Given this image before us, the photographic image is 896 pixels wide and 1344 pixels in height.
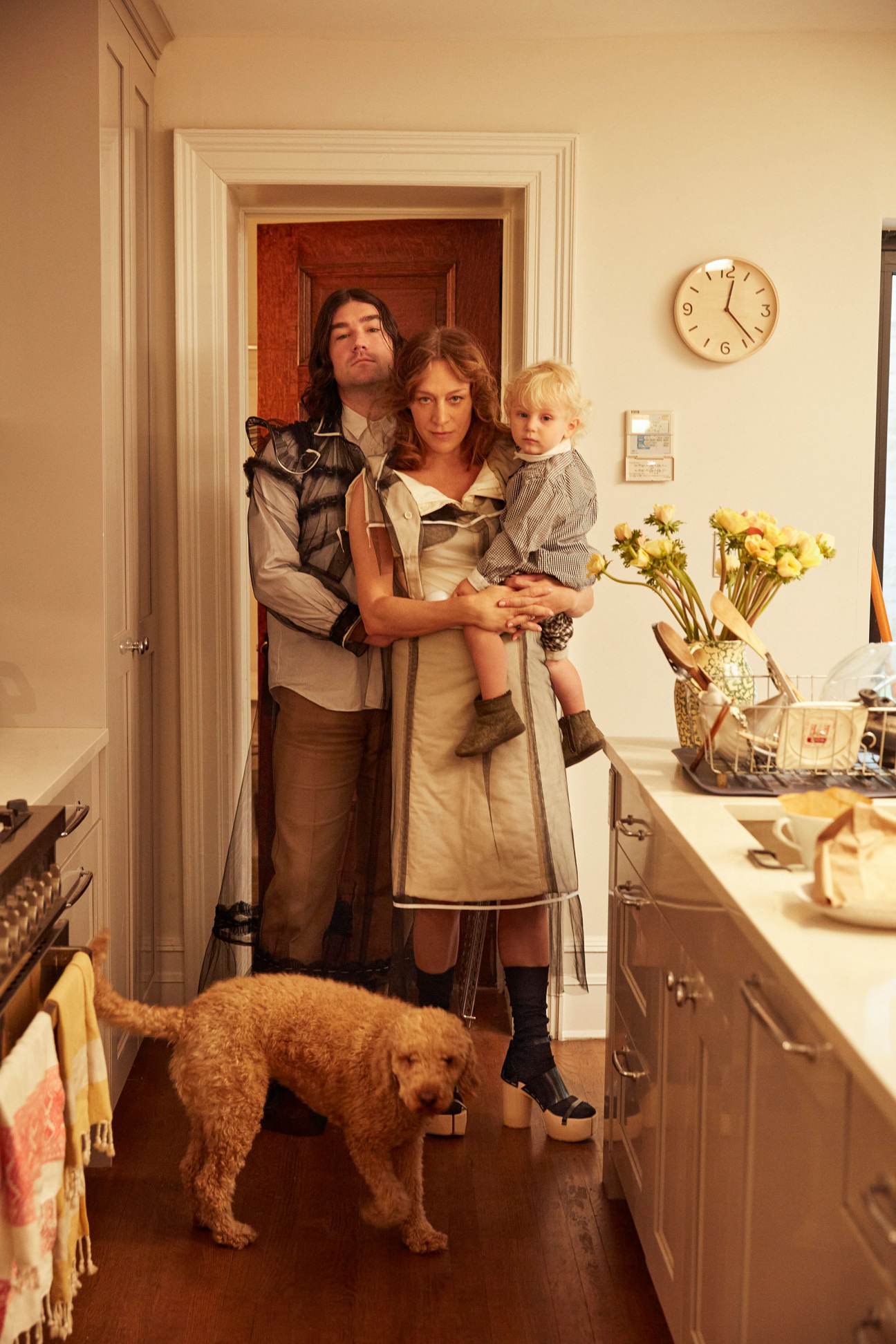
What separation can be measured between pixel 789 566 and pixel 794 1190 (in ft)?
3.43

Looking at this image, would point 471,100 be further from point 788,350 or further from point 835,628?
point 835,628

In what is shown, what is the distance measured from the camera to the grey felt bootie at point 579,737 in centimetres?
247

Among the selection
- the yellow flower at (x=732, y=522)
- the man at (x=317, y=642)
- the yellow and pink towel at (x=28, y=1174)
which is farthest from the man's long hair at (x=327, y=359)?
the yellow and pink towel at (x=28, y=1174)

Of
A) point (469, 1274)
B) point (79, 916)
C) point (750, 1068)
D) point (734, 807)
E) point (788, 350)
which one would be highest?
point (788, 350)

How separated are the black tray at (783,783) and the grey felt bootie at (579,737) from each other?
2.28 ft

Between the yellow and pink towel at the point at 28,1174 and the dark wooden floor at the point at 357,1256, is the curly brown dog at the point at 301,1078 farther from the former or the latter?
the yellow and pink towel at the point at 28,1174

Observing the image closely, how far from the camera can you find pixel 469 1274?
1981 millimetres

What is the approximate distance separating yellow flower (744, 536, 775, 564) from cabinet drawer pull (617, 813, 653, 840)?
480mm

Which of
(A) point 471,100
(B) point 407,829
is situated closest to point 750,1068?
(B) point 407,829

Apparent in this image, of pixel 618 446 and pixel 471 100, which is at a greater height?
pixel 471 100

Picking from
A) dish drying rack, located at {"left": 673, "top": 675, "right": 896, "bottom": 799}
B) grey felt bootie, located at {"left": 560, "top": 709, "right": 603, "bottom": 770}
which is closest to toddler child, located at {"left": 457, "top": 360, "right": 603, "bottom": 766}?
grey felt bootie, located at {"left": 560, "top": 709, "right": 603, "bottom": 770}

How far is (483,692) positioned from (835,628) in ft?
3.78

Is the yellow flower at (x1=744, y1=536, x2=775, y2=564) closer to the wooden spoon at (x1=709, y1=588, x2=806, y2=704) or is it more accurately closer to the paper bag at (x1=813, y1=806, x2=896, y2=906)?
the wooden spoon at (x1=709, y1=588, x2=806, y2=704)

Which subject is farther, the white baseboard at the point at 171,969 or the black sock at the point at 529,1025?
the white baseboard at the point at 171,969
